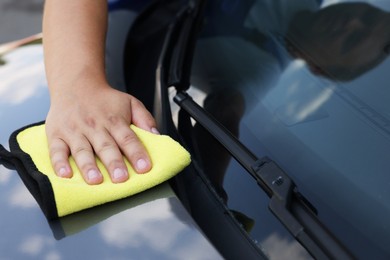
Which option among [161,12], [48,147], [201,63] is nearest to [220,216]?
[48,147]

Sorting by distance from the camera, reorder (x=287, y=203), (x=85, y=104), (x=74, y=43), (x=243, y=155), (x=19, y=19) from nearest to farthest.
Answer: (x=287, y=203)
(x=243, y=155)
(x=85, y=104)
(x=74, y=43)
(x=19, y=19)

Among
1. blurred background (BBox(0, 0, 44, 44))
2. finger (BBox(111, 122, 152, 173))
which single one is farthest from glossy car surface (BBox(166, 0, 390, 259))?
blurred background (BBox(0, 0, 44, 44))

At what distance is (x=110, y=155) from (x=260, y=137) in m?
0.26

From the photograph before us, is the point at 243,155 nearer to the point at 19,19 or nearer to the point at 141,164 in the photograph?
the point at 141,164

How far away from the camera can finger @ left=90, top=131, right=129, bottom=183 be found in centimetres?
97

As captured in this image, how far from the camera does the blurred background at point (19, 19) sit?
333cm

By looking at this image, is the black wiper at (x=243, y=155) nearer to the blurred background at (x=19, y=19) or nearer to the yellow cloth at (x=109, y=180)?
the yellow cloth at (x=109, y=180)

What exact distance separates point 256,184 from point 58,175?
1.02 feet

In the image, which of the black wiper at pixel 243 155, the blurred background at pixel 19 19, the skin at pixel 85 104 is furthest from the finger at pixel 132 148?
the blurred background at pixel 19 19

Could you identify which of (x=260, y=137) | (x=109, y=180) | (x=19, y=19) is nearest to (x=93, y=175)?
(x=109, y=180)

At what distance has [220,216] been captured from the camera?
3.20ft

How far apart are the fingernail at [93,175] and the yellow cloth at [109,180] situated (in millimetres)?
13

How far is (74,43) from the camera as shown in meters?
1.21

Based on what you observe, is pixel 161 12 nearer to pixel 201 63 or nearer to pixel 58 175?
pixel 201 63
